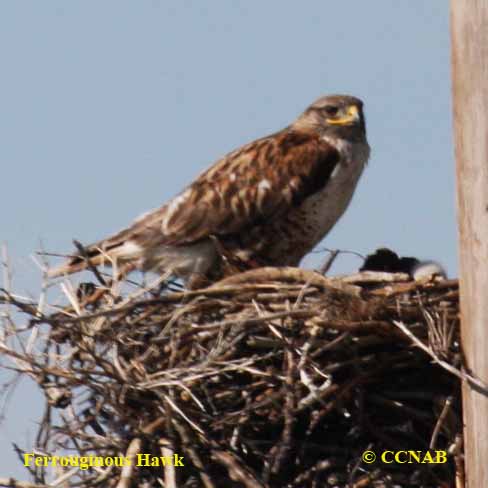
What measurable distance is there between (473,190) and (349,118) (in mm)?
3295

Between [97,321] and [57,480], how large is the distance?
768 mm

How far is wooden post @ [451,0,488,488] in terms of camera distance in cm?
415

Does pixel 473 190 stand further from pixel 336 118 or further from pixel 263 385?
pixel 336 118

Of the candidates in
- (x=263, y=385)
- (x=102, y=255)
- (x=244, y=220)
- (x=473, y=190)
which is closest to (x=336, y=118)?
(x=244, y=220)

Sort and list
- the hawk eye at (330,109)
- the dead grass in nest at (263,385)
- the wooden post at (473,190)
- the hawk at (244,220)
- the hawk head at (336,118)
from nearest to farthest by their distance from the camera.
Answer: the wooden post at (473,190), the dead grass in nest at (263,385), the hawk at (244,220), the hawk head at (336,118), the hawk eye at (330,109)

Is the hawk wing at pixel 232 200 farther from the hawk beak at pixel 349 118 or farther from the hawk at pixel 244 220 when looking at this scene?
the hawk beak at pixel 349 118

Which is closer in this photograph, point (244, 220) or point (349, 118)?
point (244, 220)

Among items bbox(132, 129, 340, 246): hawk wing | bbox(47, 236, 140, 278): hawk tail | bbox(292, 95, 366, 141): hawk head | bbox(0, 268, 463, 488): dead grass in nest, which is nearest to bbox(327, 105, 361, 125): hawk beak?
bbox(292, 95, 366, 141): hawk head

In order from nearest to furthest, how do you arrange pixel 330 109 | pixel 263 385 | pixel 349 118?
pixel 263 385, pixel 349 118, pixel 330 109

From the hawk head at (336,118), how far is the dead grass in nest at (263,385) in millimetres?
2131

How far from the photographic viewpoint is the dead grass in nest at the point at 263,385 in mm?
4910

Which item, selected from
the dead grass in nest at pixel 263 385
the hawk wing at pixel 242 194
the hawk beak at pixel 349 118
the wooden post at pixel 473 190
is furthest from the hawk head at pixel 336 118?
the wooden post at pixel 473 190

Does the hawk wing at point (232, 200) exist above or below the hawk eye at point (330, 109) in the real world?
below

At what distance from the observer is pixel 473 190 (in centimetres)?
418
